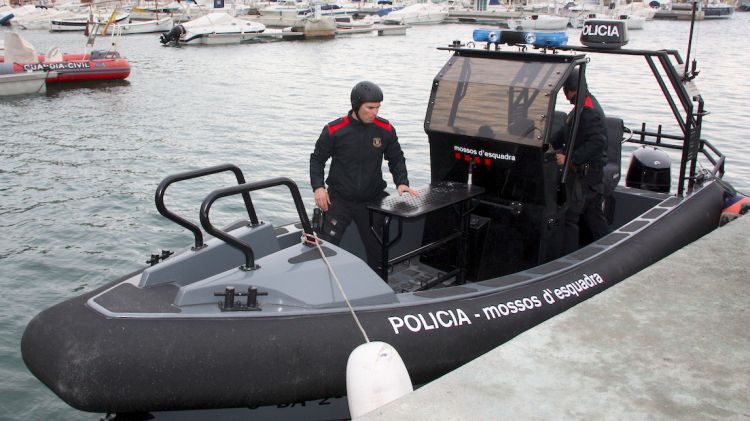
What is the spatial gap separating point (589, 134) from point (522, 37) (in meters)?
0.84

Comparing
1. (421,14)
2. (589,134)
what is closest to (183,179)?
(589,134)

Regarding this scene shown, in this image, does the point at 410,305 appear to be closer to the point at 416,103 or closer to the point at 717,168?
the point at 717,168

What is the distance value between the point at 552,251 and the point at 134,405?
3107 mm

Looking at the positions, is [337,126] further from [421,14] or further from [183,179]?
[421,14]

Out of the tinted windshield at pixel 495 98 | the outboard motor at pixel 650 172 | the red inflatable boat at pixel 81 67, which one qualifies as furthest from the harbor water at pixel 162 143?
the outboard motor at pixel 650 172

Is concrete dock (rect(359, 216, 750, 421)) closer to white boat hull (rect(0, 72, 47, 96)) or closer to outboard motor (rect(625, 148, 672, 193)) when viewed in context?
outboard motor (rect(625, 148, 672, 193))

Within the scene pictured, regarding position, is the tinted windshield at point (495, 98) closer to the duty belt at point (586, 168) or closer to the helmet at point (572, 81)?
A: the helmet at point (572, 81)

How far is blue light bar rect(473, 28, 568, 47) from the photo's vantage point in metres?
5.13

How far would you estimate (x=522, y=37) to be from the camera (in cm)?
520

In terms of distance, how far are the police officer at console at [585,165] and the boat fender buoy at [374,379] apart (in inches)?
105

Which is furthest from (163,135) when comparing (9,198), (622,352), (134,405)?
(622,352)

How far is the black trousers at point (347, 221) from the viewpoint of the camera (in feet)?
16.5

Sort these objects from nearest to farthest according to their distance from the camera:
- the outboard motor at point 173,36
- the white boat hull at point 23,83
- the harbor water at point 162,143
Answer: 1. the harbor water at point 162,143
2. the white boat hull at point 23,83
3. the outboard motor at point 173,36

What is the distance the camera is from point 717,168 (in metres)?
6.90
